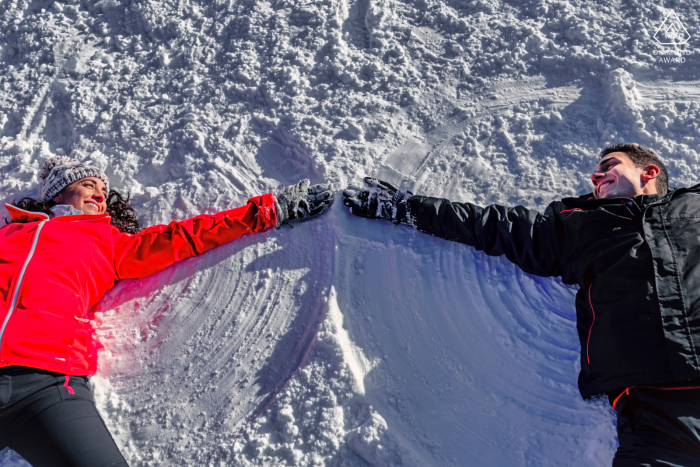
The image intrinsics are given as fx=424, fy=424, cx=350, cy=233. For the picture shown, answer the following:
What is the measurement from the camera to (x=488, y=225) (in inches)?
93.9

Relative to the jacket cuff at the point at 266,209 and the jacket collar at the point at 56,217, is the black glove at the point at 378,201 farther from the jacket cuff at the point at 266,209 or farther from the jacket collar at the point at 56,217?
the jacket collar at the point at 56,217

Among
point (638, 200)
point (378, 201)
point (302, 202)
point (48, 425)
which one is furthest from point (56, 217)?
point (638, 200)

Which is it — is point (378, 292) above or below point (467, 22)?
below

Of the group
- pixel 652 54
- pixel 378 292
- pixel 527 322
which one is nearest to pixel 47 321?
pixel 378 292

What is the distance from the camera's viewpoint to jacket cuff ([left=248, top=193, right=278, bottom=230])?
2.63 metres

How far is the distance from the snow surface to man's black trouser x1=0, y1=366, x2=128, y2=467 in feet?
1.04

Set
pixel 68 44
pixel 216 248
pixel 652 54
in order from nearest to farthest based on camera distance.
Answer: pixel 216 248 → pixel 652 54 → pixel 68 44

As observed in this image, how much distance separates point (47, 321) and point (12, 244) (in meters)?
0.54

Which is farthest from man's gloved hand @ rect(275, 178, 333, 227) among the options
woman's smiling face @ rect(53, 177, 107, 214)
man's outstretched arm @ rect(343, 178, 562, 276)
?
woman's smiling face @ rect(53, 177, 107, 214)

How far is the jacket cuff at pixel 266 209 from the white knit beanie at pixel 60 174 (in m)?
1.07

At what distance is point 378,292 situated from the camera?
255 centimetres

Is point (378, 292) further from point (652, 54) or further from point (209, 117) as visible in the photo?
point (652, 54)

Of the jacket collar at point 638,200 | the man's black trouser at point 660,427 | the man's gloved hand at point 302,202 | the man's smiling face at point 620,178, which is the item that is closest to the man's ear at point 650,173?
the man's smiling face at point 620,178

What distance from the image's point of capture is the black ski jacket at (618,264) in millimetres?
1896
